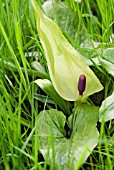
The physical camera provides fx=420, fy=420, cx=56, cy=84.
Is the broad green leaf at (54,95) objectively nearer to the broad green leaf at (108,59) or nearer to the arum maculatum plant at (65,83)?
the arum maculatum plant at (65,83)

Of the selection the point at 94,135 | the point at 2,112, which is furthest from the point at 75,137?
the point at 2,112

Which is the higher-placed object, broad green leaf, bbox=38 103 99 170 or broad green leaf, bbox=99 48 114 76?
broad green leaf, bbox=99 48 114 76

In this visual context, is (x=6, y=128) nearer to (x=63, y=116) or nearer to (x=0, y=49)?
(x=63, y=116)

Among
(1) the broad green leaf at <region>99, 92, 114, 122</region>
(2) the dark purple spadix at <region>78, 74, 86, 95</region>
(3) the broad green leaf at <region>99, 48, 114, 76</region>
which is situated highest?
(3) the broad green leaf at <region>99, 48, 114, 76</region>

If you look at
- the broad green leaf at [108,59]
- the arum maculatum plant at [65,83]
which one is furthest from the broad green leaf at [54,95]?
the broad green leaf at [108,59]

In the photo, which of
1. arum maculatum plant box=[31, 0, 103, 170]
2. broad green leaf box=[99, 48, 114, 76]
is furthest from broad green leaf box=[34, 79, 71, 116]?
broad green leaf box=[99, 48, 114, 76]

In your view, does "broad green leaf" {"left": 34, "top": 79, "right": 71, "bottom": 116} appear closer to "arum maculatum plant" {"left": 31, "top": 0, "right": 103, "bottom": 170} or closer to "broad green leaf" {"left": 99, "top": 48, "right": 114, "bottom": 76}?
"arum maculatum plant" {"left": 31, "top": 0, "right": 103, "bottom": 170}
